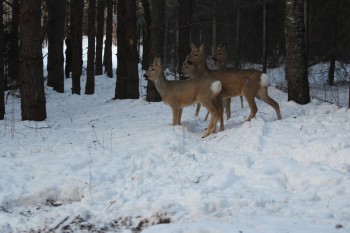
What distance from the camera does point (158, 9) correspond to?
13.5m

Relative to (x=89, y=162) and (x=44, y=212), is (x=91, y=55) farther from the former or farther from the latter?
(x=44, y=212)

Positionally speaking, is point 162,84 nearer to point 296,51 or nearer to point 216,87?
point 216,87

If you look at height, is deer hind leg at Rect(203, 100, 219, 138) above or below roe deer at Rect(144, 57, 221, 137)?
below

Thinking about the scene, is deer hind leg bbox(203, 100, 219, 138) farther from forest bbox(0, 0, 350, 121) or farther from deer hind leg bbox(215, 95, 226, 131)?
forest bbox(0, 0, 350, 121)

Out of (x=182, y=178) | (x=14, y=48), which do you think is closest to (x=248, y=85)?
(x=182, y=178)

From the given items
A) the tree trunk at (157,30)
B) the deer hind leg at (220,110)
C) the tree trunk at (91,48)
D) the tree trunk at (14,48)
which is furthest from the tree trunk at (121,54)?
the deer hind leg at (220,110)

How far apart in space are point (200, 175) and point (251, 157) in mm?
970

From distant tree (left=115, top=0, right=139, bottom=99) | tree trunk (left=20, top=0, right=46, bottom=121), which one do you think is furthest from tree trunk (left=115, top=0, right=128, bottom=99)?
tree trunk (left=20, top=0, right=46, bottom=121)

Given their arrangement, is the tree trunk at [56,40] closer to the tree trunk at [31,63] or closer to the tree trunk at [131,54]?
the tree trunk at [131,54]

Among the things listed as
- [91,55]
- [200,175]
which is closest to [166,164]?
[200,175]

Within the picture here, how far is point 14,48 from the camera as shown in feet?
65.5

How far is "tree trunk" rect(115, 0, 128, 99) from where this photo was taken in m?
16.5

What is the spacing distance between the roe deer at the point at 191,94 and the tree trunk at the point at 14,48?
10586 mm

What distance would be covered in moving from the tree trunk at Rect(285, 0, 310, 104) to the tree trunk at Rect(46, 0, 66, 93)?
1182 cm
